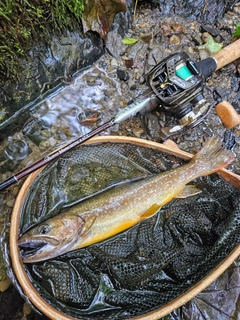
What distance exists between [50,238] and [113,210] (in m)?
0.54

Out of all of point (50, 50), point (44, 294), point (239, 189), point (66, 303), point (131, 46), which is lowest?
point (239, 189)

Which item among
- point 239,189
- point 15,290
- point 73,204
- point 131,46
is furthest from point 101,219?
point 131,46

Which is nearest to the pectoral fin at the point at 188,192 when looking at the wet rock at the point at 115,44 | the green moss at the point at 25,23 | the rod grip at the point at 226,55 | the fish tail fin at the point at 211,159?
the fish tail fin at the point at 211,159

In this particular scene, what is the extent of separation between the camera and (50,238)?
241 cm

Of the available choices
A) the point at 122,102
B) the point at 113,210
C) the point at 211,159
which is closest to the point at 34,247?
the point at 113,210

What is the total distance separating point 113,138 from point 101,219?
70 cm

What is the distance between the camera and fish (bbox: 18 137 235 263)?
2.40m

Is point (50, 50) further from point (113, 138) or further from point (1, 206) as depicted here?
point (1, 206)

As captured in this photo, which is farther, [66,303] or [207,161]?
[207,161]

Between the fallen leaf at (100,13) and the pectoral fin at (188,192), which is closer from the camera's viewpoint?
the pectoral fin at (188,192)

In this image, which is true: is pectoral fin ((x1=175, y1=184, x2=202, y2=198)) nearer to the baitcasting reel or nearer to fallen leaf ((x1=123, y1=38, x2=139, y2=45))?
the baitcasting reel

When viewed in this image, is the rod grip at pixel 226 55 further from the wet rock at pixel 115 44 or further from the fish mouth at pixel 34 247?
the fish mouth at pixel 34 247

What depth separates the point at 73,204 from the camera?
9.00 feet

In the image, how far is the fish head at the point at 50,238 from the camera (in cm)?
236
